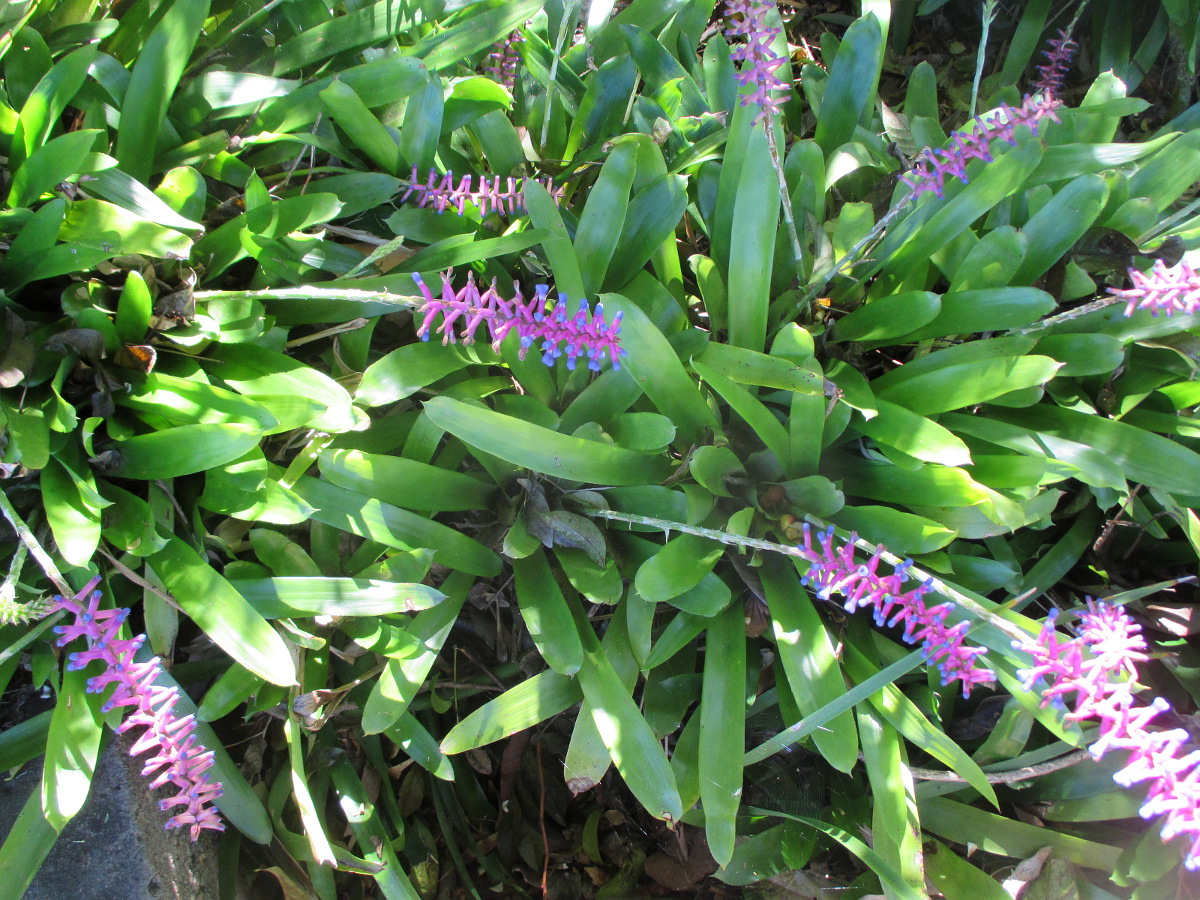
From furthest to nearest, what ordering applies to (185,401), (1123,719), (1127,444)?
(1127,444), (185,401), (1123,719)

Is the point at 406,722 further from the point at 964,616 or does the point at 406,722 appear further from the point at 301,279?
the point at 964,616

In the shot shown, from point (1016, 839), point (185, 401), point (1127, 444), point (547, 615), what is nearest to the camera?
point (185, 401)

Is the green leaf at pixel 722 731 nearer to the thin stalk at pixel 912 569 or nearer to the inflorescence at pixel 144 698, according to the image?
the thin stalk at pixel 912 569

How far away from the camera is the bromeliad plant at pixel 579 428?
1494 millimetres

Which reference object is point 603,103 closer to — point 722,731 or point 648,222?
point 648,222

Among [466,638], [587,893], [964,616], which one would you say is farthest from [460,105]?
[587,893]

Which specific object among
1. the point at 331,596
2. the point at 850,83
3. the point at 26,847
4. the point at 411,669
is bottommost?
the point at 26,847

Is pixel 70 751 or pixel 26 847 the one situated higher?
pixel 70 751

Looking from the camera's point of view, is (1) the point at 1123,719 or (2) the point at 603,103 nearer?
(1) the point at 1123,719

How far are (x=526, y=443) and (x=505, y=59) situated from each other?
107 cm

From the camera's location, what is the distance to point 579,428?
160 cm

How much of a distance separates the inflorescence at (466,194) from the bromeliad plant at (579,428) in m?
0.03

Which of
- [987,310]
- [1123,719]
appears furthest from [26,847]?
[987,310]

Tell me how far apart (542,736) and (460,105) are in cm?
160
